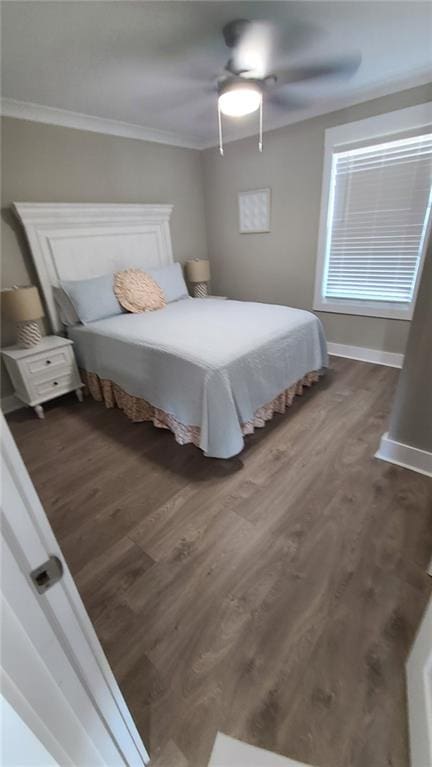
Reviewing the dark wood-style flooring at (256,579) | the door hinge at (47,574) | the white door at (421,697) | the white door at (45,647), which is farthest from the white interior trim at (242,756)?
the door hinge at (47,574)

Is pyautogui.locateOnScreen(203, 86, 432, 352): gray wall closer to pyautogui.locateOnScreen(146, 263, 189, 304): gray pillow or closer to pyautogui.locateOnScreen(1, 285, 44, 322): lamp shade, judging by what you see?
pyautogui.locateOnScreen(146, 263, 189, 304): gray pillow

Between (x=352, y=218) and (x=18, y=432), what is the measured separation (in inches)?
136

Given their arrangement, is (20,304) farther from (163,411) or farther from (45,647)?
(45,647)

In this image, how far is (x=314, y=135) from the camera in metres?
2.94

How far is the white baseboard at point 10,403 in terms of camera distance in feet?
9.02

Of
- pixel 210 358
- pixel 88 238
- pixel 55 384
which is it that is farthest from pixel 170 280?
pixel 210 358

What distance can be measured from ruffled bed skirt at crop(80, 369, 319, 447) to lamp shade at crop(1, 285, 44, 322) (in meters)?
0.65

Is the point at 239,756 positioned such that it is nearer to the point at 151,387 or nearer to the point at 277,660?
the point at 277,660

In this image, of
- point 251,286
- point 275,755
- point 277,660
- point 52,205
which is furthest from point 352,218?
point 275,755

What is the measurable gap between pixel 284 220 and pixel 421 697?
3.65 m

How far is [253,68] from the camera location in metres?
1.95

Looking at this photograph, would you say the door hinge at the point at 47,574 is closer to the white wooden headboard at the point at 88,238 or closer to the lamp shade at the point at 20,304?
the lamp shade at the point at 20,304

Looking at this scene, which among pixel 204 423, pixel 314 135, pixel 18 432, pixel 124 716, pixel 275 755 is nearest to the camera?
pixel 124 716

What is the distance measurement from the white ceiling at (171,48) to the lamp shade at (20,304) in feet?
4.36
